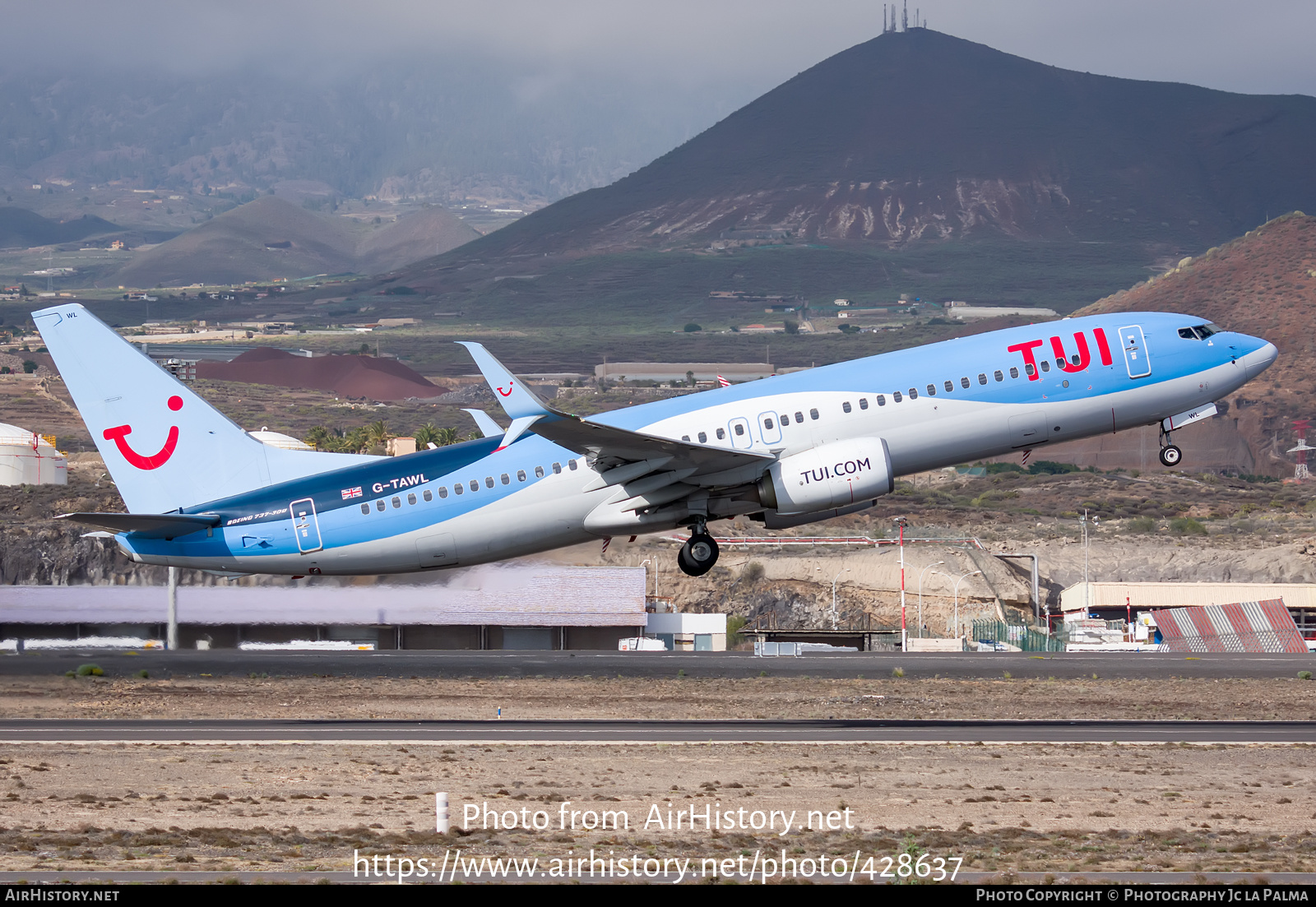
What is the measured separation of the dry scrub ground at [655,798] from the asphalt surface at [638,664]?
10652mm

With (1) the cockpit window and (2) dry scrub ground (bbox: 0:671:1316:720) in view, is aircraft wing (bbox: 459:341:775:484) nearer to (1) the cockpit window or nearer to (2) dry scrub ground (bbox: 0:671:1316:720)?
(2) dry scrub ground (bbox: 0:671:1316:720)

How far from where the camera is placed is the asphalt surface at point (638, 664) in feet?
178

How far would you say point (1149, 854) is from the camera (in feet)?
75.2

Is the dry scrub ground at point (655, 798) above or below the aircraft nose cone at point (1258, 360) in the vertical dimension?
below

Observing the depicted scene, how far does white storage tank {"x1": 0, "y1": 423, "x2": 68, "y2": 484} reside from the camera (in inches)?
5217

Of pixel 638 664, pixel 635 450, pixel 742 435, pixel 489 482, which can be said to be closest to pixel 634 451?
pixel 635 450

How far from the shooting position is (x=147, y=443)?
41.8m

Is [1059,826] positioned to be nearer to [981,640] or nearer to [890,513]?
[981,640]

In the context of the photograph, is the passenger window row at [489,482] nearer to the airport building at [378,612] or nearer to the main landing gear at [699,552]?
the main landing gear at [699,552]

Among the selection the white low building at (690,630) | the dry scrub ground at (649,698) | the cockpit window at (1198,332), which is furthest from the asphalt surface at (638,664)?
the cockpit window at (1198,332)

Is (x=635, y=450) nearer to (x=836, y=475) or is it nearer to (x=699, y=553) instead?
(x=699, y=553)

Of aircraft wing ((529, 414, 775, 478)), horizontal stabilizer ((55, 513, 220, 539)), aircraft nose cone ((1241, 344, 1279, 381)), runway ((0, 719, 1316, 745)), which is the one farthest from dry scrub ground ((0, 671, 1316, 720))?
aircraft nose cone ((1241, 344, 1279, 381))

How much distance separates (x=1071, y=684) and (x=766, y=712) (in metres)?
13.8
